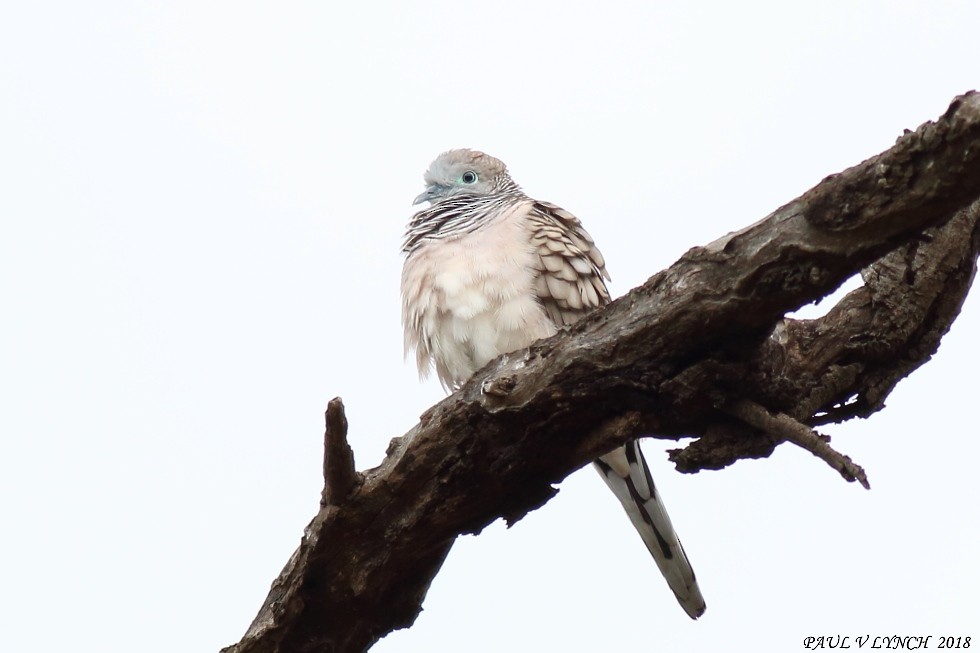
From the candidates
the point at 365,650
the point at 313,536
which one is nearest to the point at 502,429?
the point at 313,536

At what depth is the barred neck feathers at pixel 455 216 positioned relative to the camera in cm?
591

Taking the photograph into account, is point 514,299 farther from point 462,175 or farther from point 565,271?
point 462,175

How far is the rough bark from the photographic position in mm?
3311

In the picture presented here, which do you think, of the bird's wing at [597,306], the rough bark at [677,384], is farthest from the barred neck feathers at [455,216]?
the rough bark at [677,384]

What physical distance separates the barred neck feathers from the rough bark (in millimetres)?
1877

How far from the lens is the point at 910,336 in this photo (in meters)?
4.16

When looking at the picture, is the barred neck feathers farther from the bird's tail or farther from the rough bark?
the rough bark

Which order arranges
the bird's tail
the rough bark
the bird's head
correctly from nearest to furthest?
the rough bark, the bird's tail, the bird's head

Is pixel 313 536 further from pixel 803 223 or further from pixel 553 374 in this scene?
pixel 803 223

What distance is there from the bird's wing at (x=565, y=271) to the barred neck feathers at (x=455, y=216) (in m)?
0.35

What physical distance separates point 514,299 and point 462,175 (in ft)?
5.80

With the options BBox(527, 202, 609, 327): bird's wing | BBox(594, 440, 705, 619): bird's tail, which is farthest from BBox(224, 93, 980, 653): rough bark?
BBox(594, 440, 705, 619): bird's tail

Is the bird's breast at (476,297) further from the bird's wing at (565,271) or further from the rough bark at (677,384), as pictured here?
the rough bark at (677,384)

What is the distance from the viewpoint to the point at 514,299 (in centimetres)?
538
